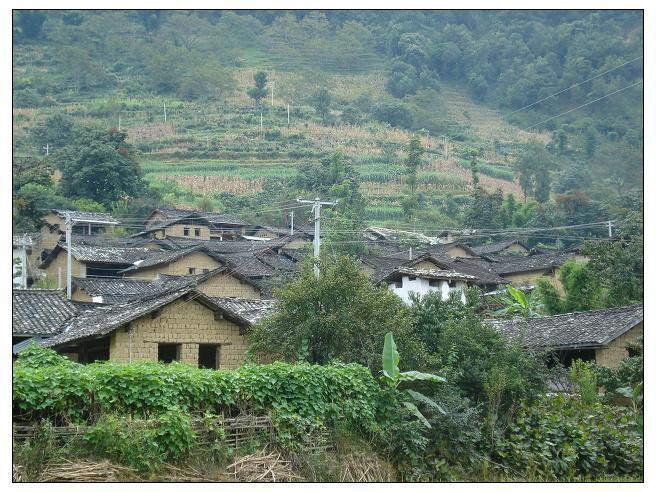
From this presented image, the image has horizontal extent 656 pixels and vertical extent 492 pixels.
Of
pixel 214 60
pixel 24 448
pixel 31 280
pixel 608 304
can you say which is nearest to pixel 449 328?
pixel 24 448

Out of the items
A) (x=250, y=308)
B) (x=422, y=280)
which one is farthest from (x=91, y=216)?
(x=250, y=308)

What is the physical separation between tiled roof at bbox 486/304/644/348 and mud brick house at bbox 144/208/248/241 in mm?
30955

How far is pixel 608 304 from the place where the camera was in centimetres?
3281

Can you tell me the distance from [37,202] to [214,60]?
70.4 m

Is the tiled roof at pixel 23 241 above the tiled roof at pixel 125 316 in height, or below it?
above

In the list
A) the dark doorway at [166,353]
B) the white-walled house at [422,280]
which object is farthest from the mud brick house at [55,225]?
the dark doorway at [166,353]

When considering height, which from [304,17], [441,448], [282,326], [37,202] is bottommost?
[441,448]

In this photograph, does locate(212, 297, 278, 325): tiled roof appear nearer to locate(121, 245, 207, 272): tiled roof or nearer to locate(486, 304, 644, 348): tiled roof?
locate(486, 304, 644, 348): tiled roof

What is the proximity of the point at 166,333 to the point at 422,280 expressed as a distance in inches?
735

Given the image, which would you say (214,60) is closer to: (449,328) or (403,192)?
(403,192)

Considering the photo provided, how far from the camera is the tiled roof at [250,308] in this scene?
2015 centimetres

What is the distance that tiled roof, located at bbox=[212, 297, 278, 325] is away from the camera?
20148 millimetres

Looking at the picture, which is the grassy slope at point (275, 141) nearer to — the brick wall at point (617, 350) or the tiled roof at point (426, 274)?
the tiled roof at point (426, 274)

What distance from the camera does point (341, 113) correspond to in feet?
344
